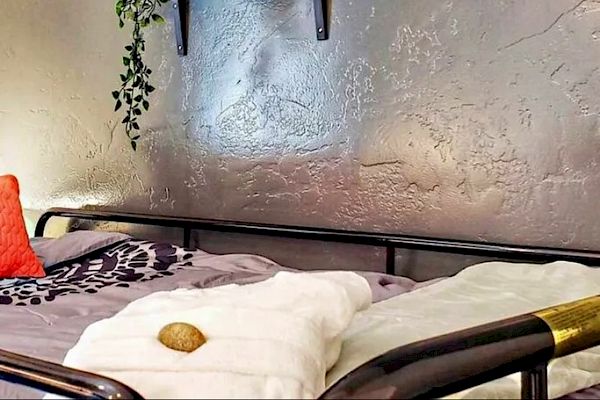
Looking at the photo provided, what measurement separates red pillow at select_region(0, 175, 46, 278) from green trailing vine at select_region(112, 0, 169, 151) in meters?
0.38

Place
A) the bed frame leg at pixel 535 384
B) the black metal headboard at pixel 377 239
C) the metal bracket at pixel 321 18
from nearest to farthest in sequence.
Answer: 1. the bed frame leg at pixel 535 384
2. the black metal headboard at pixel 377 239
3. the metal bracket at pixel 321 18

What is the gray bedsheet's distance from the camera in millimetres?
1151

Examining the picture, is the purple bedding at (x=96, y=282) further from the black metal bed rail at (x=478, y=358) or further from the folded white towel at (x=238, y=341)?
the black metal bed rail at (x=478, y=358)

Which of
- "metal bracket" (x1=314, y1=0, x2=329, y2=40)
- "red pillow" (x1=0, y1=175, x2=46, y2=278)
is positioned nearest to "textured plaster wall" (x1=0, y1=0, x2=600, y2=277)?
"metal bracket" (x1=314, y1=0, x2=329, y2=40)

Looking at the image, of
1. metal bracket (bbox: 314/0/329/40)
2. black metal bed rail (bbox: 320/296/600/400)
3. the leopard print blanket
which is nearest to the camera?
black metal bed rail (bbox: 320/296/600/400)

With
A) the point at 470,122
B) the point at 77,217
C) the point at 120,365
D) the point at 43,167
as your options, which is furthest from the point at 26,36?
the point at 120,365

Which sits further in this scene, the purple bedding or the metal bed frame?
the purple bedding

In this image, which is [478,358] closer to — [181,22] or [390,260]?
[390,260]

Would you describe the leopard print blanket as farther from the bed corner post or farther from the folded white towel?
the folded white towel

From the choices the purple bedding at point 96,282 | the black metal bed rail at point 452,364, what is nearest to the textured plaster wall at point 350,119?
the purple bedding at point 96,282

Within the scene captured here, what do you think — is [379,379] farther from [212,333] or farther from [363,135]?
[363,135]

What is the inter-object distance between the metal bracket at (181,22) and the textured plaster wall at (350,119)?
3cm

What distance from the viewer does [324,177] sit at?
1711 mm

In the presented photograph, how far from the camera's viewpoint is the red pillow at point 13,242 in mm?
1721
